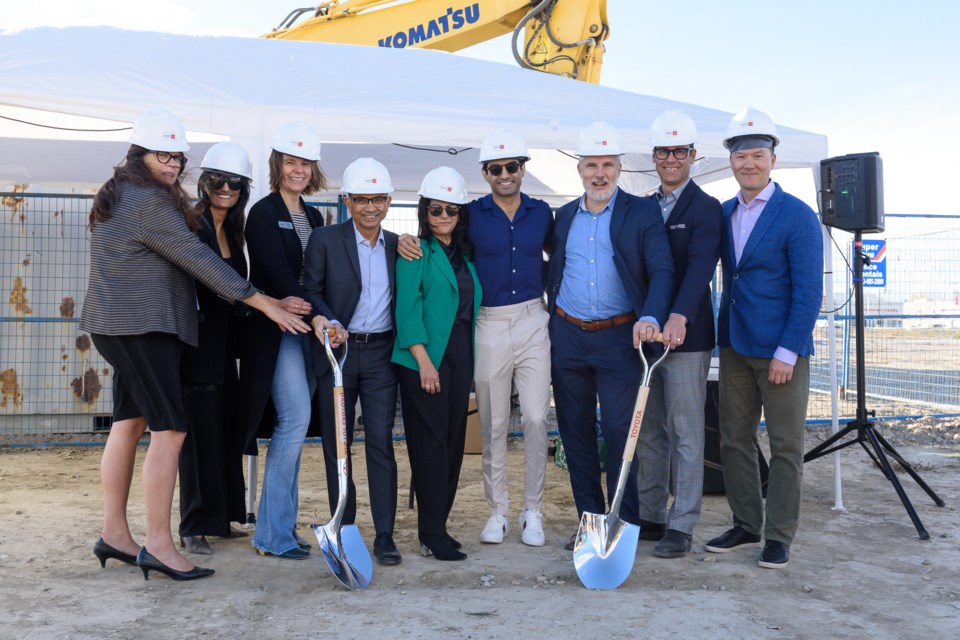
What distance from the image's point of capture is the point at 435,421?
13.0ft

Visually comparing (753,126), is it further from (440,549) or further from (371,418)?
A: (440,549)

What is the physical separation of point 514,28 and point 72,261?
4734mm

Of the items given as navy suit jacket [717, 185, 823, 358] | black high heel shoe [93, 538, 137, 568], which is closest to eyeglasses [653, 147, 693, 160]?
navy suit jacket [717, 185, 823, 358]

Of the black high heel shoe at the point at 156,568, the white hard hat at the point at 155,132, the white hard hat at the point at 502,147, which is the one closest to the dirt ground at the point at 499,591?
the black high heel shoe at the point at 156,568

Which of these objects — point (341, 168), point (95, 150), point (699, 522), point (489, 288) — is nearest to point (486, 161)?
point (489, 288)

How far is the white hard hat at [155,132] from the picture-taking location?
3.50 metres

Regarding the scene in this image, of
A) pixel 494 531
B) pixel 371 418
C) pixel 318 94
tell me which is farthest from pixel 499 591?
pixel 318 94

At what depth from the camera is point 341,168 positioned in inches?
309

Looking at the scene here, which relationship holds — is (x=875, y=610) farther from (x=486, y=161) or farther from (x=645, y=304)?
(x=486, y=161)

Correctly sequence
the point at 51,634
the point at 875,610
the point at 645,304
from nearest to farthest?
the point at 51,634 → the point at 875,610 → the point at 645,304

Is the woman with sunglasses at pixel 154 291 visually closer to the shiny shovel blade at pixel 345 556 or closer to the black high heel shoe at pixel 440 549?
the shiny shovel blade at pixel 345 556

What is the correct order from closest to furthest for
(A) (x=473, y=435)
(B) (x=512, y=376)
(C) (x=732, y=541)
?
(C) (x=732, y=541) → (B) (x=512, y=376) → (A) (x=473, y=435)

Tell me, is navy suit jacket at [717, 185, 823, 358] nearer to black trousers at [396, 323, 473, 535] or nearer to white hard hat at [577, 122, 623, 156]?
white hard hat at [577, 122, 623, 156]

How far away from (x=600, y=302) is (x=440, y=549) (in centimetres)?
138
